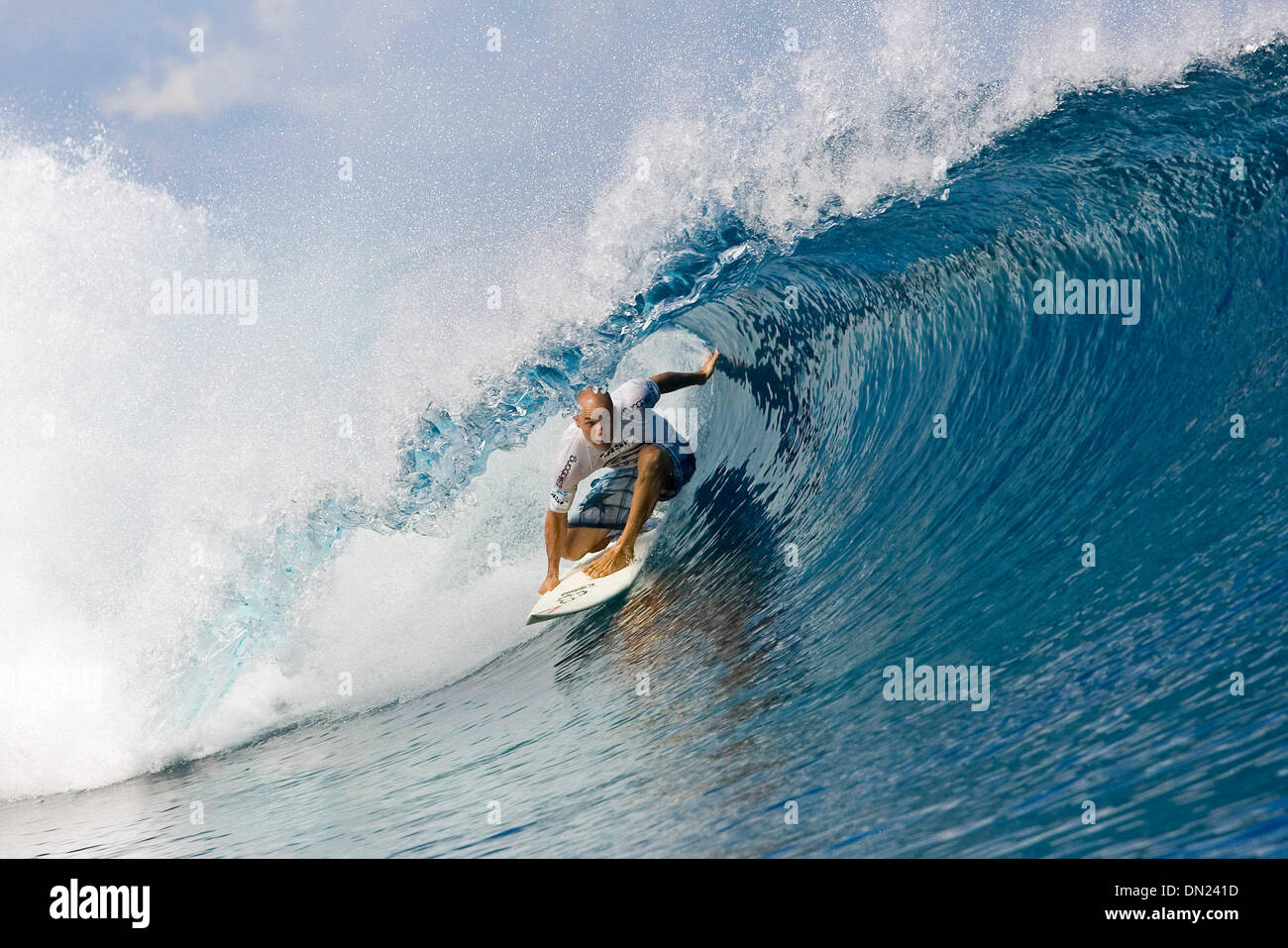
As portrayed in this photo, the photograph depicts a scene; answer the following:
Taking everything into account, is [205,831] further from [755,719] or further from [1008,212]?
[1008,212]

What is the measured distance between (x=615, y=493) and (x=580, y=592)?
2.42 feet

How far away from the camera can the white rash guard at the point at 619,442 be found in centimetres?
630

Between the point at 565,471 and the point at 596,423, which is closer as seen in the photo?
the point at 596,423

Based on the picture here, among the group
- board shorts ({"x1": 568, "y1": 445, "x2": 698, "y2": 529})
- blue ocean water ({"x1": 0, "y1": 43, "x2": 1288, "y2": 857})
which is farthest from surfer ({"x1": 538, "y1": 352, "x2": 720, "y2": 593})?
blue ocean water ({"x1": 0, "y1": 43, "x2": 1288, "y2": 857})

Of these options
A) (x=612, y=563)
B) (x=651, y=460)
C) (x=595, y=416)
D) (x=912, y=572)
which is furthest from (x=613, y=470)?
(x=912, y=572)

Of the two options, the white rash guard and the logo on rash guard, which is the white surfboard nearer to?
the white rash guard

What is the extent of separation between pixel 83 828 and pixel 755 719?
159 inches

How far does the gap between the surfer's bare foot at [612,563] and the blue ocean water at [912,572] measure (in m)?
0.22

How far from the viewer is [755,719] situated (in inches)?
163

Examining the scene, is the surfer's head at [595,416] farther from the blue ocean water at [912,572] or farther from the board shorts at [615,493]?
the blue ocean water at [912,572]

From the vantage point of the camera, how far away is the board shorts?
22.0ft

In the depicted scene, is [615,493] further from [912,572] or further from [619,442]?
[912,572]

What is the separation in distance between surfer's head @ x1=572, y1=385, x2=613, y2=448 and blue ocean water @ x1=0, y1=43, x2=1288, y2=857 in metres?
1.13

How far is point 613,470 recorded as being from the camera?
21.9 ft
